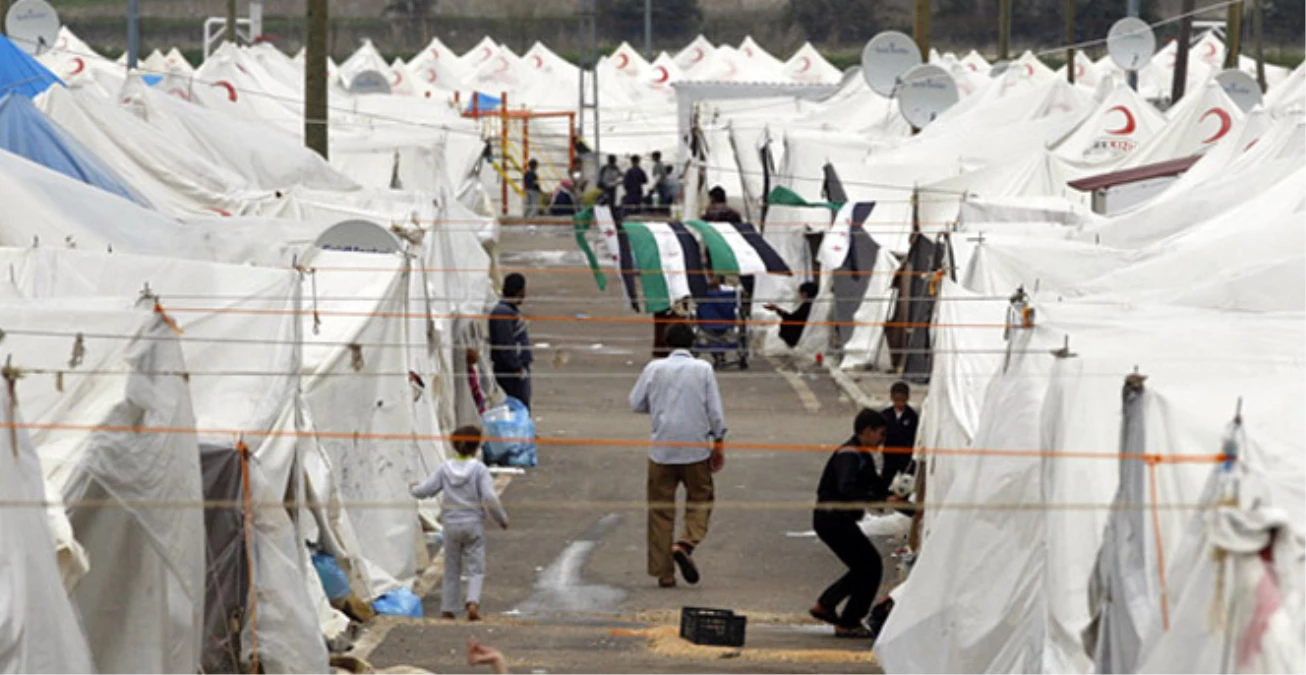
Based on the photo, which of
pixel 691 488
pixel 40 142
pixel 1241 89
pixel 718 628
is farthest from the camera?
pixel 1241 89

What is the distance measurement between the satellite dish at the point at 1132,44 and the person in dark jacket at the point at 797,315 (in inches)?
324

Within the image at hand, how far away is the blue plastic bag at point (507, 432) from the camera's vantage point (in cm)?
1803

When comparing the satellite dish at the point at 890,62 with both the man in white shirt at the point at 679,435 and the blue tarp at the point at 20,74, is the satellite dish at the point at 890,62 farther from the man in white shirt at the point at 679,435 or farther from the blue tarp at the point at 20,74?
the man in white shirt at the point at 679,435

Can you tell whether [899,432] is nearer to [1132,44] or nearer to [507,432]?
[507,432]

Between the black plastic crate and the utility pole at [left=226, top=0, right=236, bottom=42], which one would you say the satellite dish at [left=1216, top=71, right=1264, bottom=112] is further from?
the utility pole at [left=226, top=0, right=236, bottom=42]

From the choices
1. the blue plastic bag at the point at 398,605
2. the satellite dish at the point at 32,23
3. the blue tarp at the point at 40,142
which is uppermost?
the satellite dish at the point at 32,23

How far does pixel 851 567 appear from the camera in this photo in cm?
1261

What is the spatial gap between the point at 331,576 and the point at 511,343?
6.30 meters

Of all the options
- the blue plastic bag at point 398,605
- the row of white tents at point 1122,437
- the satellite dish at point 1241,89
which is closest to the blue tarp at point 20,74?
the blue plastic bag at point 398,605

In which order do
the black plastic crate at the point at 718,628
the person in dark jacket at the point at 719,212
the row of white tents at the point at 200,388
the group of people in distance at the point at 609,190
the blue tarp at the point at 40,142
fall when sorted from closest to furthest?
1. the row of white tents at the point at 200,388
2. the black plastic crate at the point at 718,628
3. the blue tarp at the point at 40,142
4. the person in dark jacket at the point at 719,212
5. the group of people in distance at the point at 609,190

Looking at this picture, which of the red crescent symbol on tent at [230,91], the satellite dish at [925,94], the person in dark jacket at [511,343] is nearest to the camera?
the person in dark jacket at [511,343]

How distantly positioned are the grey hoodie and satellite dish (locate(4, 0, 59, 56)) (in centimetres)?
1919

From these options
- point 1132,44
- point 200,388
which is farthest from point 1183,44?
point 200,388

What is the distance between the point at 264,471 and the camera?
11242 mm
